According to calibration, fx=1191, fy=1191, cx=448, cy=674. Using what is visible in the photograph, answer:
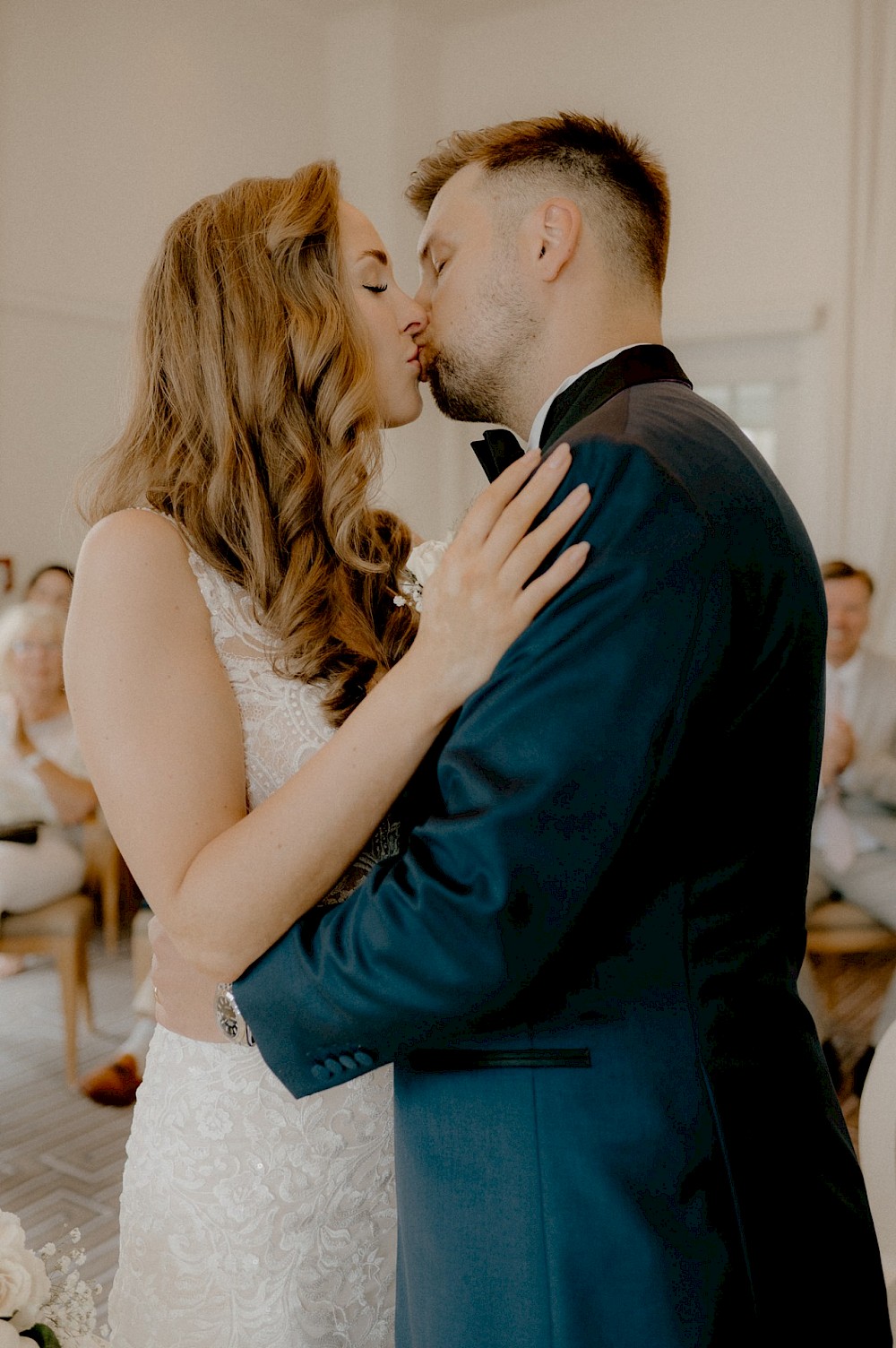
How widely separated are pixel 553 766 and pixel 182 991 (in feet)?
2.18

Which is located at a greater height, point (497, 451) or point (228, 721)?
point (497, 451)

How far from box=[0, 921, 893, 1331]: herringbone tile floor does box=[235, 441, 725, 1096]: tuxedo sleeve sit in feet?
7.64

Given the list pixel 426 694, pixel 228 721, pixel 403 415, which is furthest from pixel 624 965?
pixel 403 415

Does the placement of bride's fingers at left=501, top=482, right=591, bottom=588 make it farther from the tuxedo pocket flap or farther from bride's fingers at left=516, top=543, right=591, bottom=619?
the tuxedo pocket flap

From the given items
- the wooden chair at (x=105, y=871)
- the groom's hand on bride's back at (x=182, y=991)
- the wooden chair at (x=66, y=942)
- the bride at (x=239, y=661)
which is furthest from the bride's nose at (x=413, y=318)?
the wooden chair at (x=105, y=871)

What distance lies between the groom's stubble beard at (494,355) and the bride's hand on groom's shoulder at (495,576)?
419mm

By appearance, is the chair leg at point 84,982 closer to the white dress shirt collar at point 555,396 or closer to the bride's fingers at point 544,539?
the white dress shirt collar at point 555,396

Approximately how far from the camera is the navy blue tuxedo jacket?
3.08 ft

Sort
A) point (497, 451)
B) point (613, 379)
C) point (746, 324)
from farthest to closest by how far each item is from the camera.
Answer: point (746, 324) < point (497, 451) < point (613, 379)

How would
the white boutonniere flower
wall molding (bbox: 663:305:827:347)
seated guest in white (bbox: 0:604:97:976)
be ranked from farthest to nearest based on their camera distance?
wall molding (bbox: 663:305:827:347), seated guest in white (bbox: 0:604:97:976), the white boutonniere flower

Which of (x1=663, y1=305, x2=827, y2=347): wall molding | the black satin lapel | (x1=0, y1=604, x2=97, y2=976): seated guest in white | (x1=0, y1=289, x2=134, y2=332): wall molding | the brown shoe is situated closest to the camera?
the black satin lapel

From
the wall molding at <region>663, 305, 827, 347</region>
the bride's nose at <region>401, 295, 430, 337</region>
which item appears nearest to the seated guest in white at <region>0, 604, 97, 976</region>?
the bride's nose at <region>401, 295, 430, 337</region>

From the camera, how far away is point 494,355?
4.92 ft

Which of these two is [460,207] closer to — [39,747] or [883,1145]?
[883,1145]
